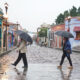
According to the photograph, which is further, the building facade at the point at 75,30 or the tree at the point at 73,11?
the tree at the point at 73,11

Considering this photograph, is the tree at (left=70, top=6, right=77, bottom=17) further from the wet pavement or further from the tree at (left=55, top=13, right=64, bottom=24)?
the wet pavement

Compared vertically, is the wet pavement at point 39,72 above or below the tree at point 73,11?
below

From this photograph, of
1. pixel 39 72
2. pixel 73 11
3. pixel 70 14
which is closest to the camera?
pixel 39 72

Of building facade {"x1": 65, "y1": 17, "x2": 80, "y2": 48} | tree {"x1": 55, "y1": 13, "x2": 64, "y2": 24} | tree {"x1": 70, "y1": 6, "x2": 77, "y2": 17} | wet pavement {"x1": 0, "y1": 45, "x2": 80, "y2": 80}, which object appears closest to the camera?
wet pavement {"x1": 0, "y1": 45, "x2": 80, "y2": 80}

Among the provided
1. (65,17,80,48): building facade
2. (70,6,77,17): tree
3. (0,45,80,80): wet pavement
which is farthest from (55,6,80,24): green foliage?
(0,45,80,80): wet pavement

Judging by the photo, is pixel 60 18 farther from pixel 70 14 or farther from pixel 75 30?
pixel 75 30

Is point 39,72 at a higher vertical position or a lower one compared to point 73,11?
lower

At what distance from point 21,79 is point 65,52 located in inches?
198

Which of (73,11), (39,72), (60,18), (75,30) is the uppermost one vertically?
(73,11)

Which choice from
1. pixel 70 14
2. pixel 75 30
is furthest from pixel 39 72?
pixel 70 14

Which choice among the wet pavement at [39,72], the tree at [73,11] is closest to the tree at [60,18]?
the tree at [73,11]

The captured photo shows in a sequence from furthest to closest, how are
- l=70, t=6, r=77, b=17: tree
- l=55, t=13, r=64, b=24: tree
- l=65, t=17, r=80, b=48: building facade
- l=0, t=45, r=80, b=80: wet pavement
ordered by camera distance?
l=55, t=13, r=64, b=24: tree < l=70, t=6, r=77, b=17: tree < l=65, t=17, r=80, b=48: building facade < l=0, t=45, r=80, b=80: wet pavement

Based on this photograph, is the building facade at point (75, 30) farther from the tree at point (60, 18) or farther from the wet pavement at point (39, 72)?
the tree at point (60, 18)

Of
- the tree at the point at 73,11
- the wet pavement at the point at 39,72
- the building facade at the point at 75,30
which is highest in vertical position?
the tree at the point at 73,11
